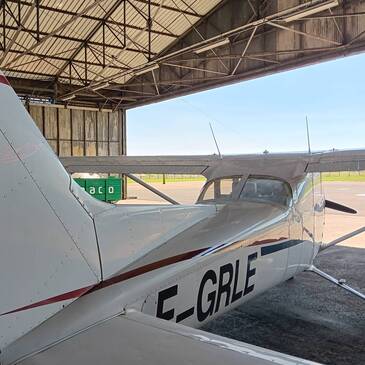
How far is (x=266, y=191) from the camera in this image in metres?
4.61

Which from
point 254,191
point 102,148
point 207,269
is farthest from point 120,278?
point 102,148

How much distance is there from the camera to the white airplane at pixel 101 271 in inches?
61.6

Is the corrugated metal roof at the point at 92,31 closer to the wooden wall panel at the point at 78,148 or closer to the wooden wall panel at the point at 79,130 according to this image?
the wooden wall panel at the point at 79,130

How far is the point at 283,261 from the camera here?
437cm

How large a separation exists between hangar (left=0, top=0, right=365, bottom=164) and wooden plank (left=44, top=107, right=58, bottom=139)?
0.05m

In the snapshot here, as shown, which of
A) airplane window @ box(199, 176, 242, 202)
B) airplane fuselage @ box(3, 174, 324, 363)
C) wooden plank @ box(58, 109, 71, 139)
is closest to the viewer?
airplane fuselage @ box(3, 174, 324, 363)

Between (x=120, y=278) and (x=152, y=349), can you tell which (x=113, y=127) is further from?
(x=152, y=349)

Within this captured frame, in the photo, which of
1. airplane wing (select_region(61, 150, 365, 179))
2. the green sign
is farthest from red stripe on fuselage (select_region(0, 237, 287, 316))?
the green sign

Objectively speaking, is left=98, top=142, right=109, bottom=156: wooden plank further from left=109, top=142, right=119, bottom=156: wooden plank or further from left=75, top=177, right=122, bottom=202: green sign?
left=75, top=177, right=122, bottom=202: green sign

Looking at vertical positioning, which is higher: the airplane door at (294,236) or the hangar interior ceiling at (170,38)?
the hangar interior ceiling at (170,38)

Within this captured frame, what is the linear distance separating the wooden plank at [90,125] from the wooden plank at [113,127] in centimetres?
89

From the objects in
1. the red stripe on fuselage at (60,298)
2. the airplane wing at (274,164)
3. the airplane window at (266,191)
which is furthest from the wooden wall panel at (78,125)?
the red stripe on fuselage at (60,298)

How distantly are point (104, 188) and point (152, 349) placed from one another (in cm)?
1719

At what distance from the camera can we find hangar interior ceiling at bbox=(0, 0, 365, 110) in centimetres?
1158
